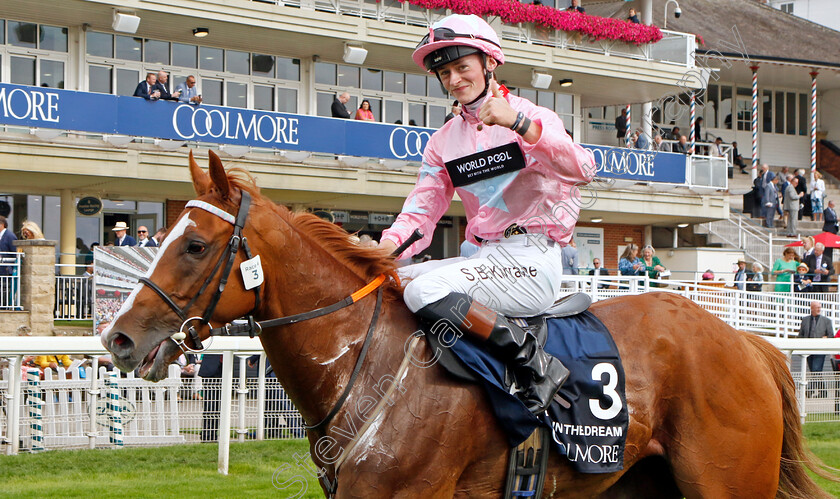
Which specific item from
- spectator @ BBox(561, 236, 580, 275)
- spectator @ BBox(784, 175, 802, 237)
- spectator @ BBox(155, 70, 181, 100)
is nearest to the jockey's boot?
spectator @ BBox(561, 236, 580, 275)

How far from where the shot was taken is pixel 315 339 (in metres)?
2.97

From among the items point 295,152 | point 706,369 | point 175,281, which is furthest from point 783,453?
point 295,152

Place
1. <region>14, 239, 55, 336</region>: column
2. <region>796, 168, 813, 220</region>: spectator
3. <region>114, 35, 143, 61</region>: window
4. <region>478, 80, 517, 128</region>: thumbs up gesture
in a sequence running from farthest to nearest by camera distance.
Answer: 1. <region>796, 168, 813, 220</region>: spectator
2. <region>114, 35, 143, 61</region>: window
3. <region>14, 239, 55, 336</region>: column
4. <region>478, 80, 517, 128</region>: thumbs up gesture

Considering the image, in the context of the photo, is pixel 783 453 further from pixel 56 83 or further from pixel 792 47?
pixel 792 47

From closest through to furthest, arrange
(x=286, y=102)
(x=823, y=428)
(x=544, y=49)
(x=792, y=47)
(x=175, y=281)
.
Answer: (x=175, y=281), (x=823, y=428), (x=286, y=102), (x=544, y=49), (x=792, y=47)

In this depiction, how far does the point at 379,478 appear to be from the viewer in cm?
282

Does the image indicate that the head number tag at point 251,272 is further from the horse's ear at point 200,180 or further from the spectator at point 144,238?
the spectator at point 144,238

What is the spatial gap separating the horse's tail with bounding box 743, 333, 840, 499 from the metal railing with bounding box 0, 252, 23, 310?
33.5 ft

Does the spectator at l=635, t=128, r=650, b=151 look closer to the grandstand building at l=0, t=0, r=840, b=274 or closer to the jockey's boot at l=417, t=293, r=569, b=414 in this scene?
the grandstand building at l=0, t=0, r=840, b=274

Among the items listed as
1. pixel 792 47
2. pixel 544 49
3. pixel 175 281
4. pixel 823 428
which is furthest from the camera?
pixel 792 47

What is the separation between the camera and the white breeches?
318 centimetres

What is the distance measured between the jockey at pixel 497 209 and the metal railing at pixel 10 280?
31.4 feet

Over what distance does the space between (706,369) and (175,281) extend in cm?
199

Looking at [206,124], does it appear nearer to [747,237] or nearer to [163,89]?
[163,89]
